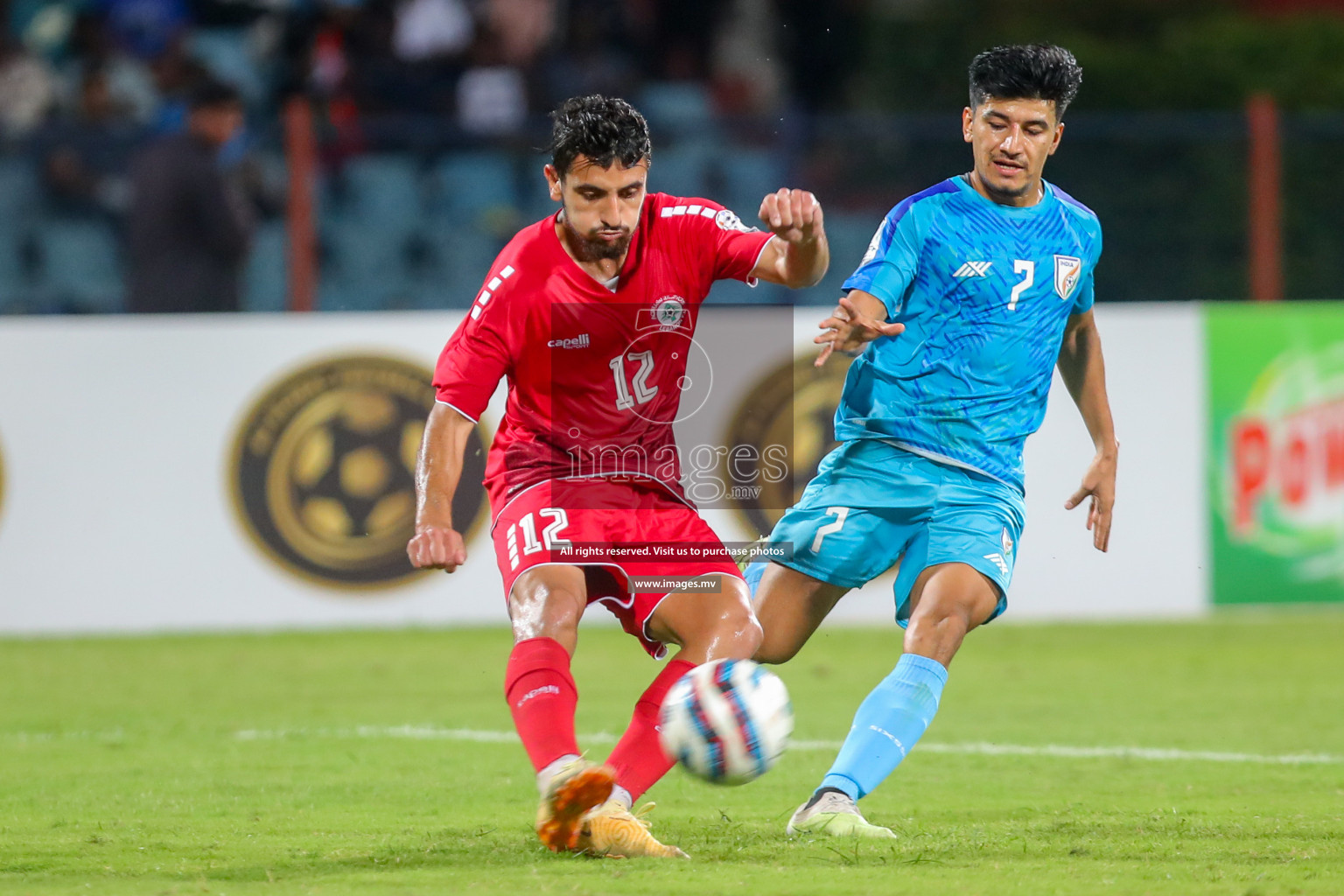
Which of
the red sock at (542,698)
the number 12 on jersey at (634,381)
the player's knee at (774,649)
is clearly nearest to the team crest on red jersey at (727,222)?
the number 12 on jersey at (634,381)

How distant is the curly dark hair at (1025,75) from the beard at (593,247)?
109cm

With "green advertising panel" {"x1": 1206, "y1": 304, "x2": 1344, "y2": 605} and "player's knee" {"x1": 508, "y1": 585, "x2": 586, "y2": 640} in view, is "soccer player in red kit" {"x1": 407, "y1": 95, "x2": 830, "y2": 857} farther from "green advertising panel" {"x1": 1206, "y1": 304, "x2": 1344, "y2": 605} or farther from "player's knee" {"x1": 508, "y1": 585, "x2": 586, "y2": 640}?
"green advertising panel" {"x1": 1206, "y1": 304, "x2": 1344, "y2": 605}

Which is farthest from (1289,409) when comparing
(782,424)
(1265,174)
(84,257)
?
(84,257)

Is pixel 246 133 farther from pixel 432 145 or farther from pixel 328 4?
pixel 328 4

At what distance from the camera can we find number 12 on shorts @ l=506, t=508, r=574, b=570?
4758 mm

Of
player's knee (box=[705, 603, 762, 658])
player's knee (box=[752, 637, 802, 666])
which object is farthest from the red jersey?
player's knee (box=[752, 637, 802, 666])

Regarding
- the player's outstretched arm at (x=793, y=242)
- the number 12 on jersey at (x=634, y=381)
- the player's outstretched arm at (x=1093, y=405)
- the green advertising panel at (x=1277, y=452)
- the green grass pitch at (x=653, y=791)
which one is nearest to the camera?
the green grass pitch at (x=653, y=791)

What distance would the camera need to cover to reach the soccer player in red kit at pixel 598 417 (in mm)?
4598

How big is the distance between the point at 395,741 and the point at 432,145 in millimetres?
5609

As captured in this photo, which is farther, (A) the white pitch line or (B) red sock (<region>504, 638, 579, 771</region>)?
(A) the white pitch line

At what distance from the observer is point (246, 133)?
39.4ft

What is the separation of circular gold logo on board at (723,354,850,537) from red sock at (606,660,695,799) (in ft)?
16.4

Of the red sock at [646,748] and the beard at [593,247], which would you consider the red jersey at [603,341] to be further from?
the red sock at [646,748]

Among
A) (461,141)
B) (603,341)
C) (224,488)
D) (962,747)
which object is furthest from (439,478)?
(461,141)
